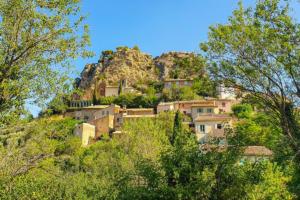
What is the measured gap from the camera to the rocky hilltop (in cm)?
10812

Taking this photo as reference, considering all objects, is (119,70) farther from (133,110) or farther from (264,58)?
(264,58)

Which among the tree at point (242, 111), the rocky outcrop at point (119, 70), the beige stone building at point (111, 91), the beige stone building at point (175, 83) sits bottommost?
the tree at point (242, 111)

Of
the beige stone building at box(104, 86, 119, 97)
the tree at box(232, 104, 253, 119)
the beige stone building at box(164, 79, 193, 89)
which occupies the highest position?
the beige stone building at box(164, 79, 193, 89)

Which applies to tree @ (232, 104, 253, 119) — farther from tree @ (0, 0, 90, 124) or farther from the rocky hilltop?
tree @ (0, 0, 90, 124)

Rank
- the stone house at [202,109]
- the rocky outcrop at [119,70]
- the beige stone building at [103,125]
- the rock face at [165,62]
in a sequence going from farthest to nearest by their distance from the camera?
1. the rock face at [165,62]
2. the rocky outcrop at [119,70]
3. the beige stone building at [103,125]
4. the stone house at [202,109]

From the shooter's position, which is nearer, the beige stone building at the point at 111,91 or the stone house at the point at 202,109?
the stone house at the point at 202,109

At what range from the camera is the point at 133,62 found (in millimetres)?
114625

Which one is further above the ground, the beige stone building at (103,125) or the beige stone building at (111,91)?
the beige stone building at (111,91)

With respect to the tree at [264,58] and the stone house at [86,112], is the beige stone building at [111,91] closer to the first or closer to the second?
the stone house at [86,112]

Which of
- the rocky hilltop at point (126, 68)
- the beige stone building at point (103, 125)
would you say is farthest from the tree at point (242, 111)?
the rocky hilltop at point (126, 68)

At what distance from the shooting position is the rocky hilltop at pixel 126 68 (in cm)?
10812

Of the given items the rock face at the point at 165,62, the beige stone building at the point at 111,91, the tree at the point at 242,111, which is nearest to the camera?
the tree at the point at 242,111

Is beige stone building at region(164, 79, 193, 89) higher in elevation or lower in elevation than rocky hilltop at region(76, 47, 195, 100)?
lower

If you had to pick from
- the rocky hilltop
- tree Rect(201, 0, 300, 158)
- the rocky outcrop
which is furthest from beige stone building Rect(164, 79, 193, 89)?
tree Rect(201, 0, 300, 158)
